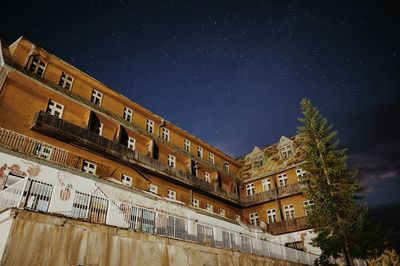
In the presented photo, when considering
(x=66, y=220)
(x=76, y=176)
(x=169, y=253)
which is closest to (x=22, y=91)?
(x=76, y=176)

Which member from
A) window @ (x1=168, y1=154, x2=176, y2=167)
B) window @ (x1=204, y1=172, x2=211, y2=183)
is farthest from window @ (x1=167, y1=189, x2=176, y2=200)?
window @ (x1=204, y1=172, x2=211, y2=183)

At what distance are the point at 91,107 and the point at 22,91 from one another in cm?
520

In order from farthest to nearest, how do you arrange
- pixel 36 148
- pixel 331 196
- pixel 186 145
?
pixel 186 145
pixel 331 196
pixel 36 148

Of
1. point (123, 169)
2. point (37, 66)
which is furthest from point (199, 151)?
point (37, 66)

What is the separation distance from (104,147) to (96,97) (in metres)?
6.10

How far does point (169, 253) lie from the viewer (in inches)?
478

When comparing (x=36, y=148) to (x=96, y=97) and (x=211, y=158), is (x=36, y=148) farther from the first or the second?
(x=211, y=158)

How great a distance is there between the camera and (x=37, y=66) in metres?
20.9

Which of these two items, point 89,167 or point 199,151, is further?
point 199,151

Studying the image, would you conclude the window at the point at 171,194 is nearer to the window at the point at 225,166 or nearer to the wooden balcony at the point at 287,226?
the wooden balcony at the point at 287,226

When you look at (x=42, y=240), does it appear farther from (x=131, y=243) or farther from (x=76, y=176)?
(x=76, y=176)

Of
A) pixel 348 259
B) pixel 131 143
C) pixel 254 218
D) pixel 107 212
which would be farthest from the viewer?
pixel 254 218

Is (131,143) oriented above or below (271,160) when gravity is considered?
below

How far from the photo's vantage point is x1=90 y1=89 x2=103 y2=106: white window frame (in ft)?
80.6
